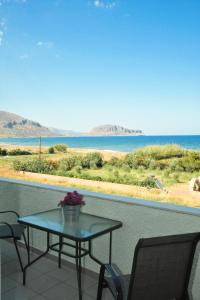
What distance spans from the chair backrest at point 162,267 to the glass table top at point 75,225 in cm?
67

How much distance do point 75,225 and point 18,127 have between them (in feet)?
55.1

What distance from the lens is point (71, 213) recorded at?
2.43 m

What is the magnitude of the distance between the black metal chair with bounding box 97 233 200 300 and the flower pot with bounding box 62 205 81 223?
0.83 m

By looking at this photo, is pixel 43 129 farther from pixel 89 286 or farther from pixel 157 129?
pixel 89 286

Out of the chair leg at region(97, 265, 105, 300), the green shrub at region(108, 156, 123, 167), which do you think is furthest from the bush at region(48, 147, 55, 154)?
the chair leg at region(97, 265, 105, 300)

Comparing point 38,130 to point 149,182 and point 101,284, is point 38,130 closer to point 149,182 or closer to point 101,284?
point 149,182

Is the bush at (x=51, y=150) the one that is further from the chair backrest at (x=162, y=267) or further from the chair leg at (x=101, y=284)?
the chair backrest at (x=162, y=267)

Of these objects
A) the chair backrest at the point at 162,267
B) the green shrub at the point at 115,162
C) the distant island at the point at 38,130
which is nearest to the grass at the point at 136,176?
the green shrub at the point at 115,162

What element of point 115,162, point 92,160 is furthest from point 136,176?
point 92,160

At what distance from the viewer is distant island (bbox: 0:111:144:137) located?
17672mm

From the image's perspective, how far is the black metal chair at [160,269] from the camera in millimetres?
1492

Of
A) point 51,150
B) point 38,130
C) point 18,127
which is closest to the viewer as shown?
point 18,127

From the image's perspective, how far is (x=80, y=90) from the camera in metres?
19.5

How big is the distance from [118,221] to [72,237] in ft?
1.67
